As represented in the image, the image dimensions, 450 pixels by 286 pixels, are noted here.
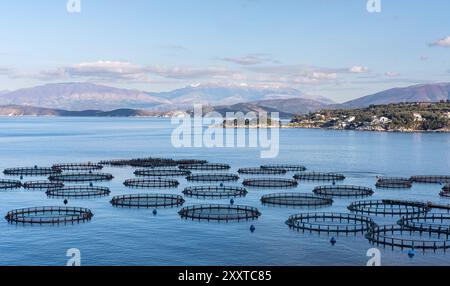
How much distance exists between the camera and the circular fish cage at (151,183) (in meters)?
129

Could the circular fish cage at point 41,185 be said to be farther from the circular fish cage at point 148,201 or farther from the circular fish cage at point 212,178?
the circular fish cage at point 212,178

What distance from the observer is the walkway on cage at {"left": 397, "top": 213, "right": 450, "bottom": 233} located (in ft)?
269

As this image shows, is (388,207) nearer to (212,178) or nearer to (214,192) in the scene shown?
(214,192)

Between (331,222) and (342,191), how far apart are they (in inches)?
1351

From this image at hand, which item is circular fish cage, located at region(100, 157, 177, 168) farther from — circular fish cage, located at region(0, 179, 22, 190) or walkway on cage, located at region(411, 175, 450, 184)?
walkway on cage, located at region(411, 175, 450, 184)

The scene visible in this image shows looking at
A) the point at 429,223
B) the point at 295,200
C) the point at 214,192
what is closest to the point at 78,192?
Answer: the point at 214,192

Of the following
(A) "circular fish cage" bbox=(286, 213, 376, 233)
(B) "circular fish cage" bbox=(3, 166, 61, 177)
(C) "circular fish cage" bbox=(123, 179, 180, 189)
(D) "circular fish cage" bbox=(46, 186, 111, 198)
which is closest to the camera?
(A) "circular fish cage" bbox=(286, 213, 376, 233)

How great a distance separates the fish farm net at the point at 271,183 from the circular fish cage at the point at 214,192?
7.64 metres

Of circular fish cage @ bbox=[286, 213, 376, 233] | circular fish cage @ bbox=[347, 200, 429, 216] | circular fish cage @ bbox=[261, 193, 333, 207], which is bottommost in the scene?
circular fish cage @ bbox=[286, 213, 376, 233]

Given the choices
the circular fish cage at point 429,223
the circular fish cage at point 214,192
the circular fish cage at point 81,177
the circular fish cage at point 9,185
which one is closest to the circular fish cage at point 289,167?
the circular fish cage at point 214,192

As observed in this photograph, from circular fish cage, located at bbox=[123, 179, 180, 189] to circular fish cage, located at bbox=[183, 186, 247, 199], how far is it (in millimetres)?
7241

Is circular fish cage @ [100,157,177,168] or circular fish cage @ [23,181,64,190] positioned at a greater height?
circular fish cage @ [100,157,177,168]

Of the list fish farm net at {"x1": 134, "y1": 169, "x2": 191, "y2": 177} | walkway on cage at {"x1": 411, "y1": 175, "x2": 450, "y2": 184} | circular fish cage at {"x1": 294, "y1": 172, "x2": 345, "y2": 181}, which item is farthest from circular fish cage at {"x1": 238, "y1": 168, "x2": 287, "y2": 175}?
walkway on cage at {"x1": 411, "y1": 175, "x2": 450, "y2": 184}
